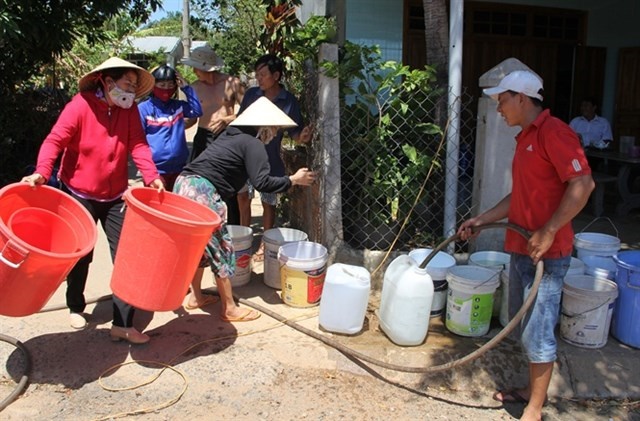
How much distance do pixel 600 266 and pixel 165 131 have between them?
3.51 meters

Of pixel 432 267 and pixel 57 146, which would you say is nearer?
pixel 57 146

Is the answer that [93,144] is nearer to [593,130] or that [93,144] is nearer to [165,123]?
[165,123]

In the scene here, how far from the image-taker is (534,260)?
2.90 meters

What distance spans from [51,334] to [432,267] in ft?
8.72

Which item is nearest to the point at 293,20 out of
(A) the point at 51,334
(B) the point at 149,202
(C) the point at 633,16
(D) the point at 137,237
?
(B) the point at 149,202

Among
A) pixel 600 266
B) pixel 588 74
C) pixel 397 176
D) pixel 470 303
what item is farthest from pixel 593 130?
pixel 470 303

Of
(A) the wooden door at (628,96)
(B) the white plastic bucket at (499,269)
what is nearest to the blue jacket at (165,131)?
(B) the white plastic bucket at (499,269)

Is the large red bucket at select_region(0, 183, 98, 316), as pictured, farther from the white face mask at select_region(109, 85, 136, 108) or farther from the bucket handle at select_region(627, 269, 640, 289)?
the bucket handle at select_region(627, 269, 640, 289)

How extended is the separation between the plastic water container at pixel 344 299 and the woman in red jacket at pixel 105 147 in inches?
48.5

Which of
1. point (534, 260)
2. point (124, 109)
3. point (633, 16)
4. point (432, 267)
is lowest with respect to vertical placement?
point (432, 267)

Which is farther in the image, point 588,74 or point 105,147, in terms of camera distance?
point 588,74

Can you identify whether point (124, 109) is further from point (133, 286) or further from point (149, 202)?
point (133, 286)

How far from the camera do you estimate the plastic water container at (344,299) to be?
150 inches

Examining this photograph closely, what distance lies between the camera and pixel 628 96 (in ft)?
29.6
